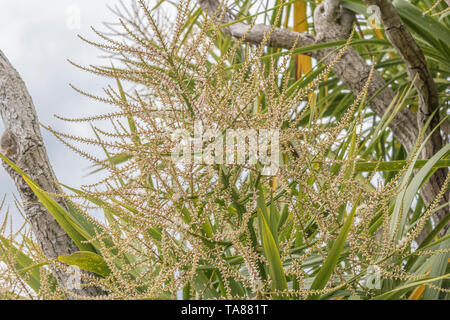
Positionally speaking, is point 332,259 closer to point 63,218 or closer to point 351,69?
point 63,218

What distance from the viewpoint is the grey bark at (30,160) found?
0.62 meters

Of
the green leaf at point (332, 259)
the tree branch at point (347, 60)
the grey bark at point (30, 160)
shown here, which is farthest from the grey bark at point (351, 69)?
the green leaf at point (332, 259)

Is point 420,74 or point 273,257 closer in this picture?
point 273,257

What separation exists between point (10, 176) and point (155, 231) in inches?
8.1

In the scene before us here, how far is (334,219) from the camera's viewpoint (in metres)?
0.52

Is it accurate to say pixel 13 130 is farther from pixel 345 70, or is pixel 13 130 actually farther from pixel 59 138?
pixel 345 70

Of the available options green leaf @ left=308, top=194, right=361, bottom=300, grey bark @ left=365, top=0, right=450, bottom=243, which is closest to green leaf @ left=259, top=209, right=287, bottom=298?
green leaf @ left=308, top=194, right=361, bottom=300

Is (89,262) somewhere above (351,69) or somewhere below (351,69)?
below

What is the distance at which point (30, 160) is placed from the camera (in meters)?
0.63

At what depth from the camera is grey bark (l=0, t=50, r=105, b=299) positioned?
2.03 feet

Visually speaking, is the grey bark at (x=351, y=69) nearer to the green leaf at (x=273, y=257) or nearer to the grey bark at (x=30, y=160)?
the grey bark at (x=30, y=160)

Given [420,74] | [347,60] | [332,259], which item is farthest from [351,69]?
[332,259]
